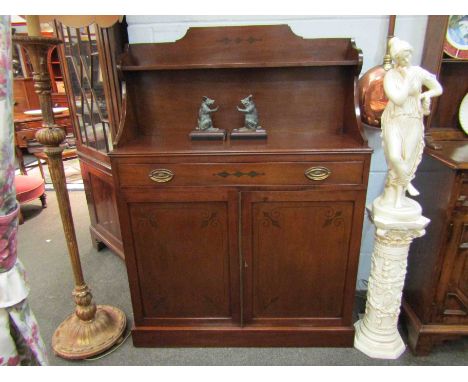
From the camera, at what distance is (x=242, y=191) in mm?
1334

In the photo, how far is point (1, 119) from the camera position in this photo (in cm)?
68

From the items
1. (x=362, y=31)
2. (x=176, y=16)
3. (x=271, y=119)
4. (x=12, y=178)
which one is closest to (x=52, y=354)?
(x=12, y=178)

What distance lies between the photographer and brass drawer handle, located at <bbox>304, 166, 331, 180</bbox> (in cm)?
128

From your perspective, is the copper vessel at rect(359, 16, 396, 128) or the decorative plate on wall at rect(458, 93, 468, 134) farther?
the decorative plate on wall at rect(458, 93, 468, 134)

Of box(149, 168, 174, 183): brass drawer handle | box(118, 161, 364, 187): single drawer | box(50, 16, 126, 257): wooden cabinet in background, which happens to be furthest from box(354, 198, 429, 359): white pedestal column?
box(50, 16, 126, 257): wooden cabinet in background

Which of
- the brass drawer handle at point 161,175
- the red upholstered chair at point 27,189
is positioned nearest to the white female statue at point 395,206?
the brass drawer handle at point 161,175

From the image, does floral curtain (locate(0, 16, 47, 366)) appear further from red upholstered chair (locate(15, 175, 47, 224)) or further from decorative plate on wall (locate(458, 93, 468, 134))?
red upholstered chair (locate(15, 175, 47, 224))

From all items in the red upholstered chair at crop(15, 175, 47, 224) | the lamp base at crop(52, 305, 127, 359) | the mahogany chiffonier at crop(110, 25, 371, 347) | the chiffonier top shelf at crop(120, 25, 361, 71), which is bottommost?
the lamp base at crop(52, 305, 127, 359)

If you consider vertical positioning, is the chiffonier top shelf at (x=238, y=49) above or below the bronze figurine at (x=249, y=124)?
above

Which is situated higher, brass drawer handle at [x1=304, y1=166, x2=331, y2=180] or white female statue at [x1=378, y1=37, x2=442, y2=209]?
white female statue at [x1=378, y1=37, x2=442, y2=209]

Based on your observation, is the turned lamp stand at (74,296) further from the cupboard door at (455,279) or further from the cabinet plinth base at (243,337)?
the cupboard door at (455,279)

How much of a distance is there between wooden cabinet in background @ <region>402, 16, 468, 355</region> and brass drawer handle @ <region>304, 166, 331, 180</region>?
46 cm

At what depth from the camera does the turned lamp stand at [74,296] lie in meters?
1.21

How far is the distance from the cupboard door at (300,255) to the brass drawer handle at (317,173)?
65mm
